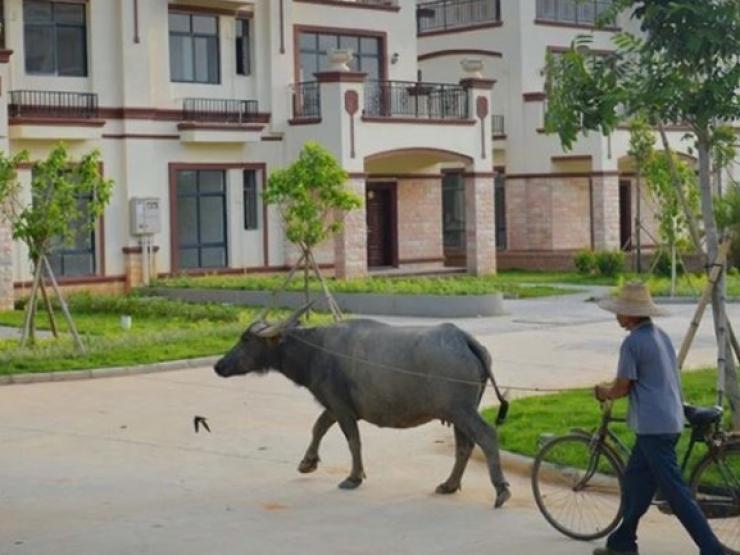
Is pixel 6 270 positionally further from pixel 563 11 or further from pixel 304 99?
pixel 563 11

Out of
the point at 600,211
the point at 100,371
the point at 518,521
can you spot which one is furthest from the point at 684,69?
the point at 600,211

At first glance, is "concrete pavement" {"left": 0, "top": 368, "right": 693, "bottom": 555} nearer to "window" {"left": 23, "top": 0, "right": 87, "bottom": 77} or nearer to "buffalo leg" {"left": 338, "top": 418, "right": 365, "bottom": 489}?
"buffalo leg" {"left": 338, "top": 418, "right": 365, "bottom": 489}

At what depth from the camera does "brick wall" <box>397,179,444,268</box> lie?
38688 millimetres

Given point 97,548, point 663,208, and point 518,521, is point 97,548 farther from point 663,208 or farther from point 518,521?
point 663,208

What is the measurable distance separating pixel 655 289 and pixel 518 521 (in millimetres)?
20487

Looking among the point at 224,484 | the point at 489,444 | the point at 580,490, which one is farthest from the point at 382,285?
the point at 580,490

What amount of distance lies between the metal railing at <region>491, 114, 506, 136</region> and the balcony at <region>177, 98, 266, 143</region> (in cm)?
957

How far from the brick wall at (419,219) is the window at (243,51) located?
18.5 feet

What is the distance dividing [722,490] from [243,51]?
27.0m

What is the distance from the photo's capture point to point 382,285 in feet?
95.5

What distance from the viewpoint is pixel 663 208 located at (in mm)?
30578

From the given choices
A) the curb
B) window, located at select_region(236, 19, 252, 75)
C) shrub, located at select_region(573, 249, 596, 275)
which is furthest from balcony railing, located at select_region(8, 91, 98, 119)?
shrub, located at select_region(573, 249, 596, 275)

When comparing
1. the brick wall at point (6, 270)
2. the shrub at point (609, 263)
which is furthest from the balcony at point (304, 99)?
the brick wall at point (6, 270)

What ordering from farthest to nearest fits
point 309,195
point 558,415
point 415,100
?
point 415,100
point 309,195
point 558,415
